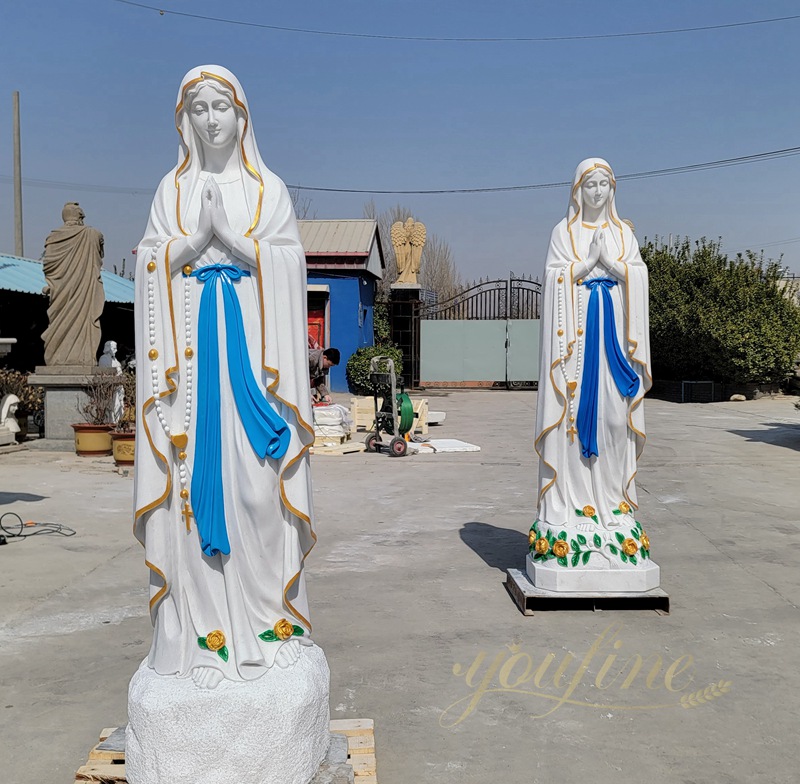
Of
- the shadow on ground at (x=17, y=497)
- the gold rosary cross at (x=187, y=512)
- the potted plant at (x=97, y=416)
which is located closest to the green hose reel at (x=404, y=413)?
the potted plant at (x=97, y=416)

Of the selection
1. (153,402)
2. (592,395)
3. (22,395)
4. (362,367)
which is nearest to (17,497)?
(22,395)

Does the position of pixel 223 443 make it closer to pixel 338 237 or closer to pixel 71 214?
pixel 71 214

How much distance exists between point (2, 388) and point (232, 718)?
13.0 m

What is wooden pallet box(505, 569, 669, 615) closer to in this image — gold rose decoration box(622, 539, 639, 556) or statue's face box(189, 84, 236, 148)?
gold rose decoration box(622, 539, 639, 556)

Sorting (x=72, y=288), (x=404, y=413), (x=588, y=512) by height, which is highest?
(x=72, y=288)

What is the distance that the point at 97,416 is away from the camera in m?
13.1

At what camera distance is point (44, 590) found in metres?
6.27

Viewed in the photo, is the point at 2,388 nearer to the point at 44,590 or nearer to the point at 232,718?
the point at 44,590

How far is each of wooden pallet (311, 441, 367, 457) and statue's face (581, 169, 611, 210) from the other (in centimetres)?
797

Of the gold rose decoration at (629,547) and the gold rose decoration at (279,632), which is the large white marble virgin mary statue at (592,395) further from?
the gold rose decoration at (279,632)

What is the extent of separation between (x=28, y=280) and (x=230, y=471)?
54.9ft

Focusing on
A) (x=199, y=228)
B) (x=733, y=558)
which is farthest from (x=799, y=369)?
(x=199, y=228)

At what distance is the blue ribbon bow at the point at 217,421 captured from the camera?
331cm

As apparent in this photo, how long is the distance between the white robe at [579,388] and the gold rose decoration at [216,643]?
3028mm
